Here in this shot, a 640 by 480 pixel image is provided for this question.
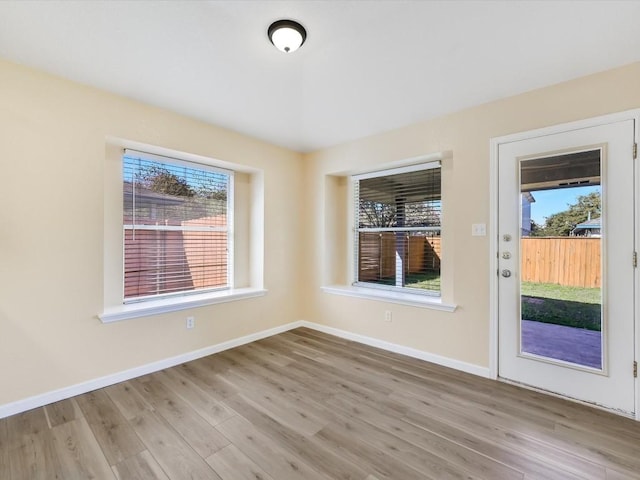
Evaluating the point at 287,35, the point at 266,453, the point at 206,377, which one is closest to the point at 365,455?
the point at 266,453

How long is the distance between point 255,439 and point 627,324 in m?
2.70

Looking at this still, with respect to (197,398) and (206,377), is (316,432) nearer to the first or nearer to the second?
(197,398)

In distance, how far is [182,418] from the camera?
2090 mm

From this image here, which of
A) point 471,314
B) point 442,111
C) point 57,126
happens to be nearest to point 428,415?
point 471,314

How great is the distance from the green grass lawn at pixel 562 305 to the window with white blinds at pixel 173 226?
3231 millimetres

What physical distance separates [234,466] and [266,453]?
190mm

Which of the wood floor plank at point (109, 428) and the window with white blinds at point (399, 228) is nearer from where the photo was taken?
→ the wood floor plank at point (109, 428)

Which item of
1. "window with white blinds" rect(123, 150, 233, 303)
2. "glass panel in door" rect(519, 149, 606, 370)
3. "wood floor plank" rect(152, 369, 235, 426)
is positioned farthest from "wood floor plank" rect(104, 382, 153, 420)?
"glass panel in door" rect(519, 149, 606, 370)

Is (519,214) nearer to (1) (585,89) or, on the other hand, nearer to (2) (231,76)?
(1) (585,89)

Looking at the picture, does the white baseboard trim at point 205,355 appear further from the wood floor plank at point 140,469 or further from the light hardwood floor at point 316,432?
the wood floor plank at point 140,469

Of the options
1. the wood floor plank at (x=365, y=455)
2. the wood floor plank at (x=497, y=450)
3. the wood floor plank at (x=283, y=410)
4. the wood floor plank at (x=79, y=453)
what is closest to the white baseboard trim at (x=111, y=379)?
the wood floor plank at (x=79, y=453)

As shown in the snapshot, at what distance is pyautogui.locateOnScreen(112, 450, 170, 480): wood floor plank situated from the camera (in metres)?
1.58

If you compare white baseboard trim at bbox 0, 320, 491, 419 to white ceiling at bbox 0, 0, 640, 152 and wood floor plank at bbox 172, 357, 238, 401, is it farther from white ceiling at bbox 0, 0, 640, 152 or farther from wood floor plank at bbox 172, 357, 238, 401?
white ceiling at bbox 0, 0, 640, 152

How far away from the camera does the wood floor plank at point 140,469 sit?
158 cm
